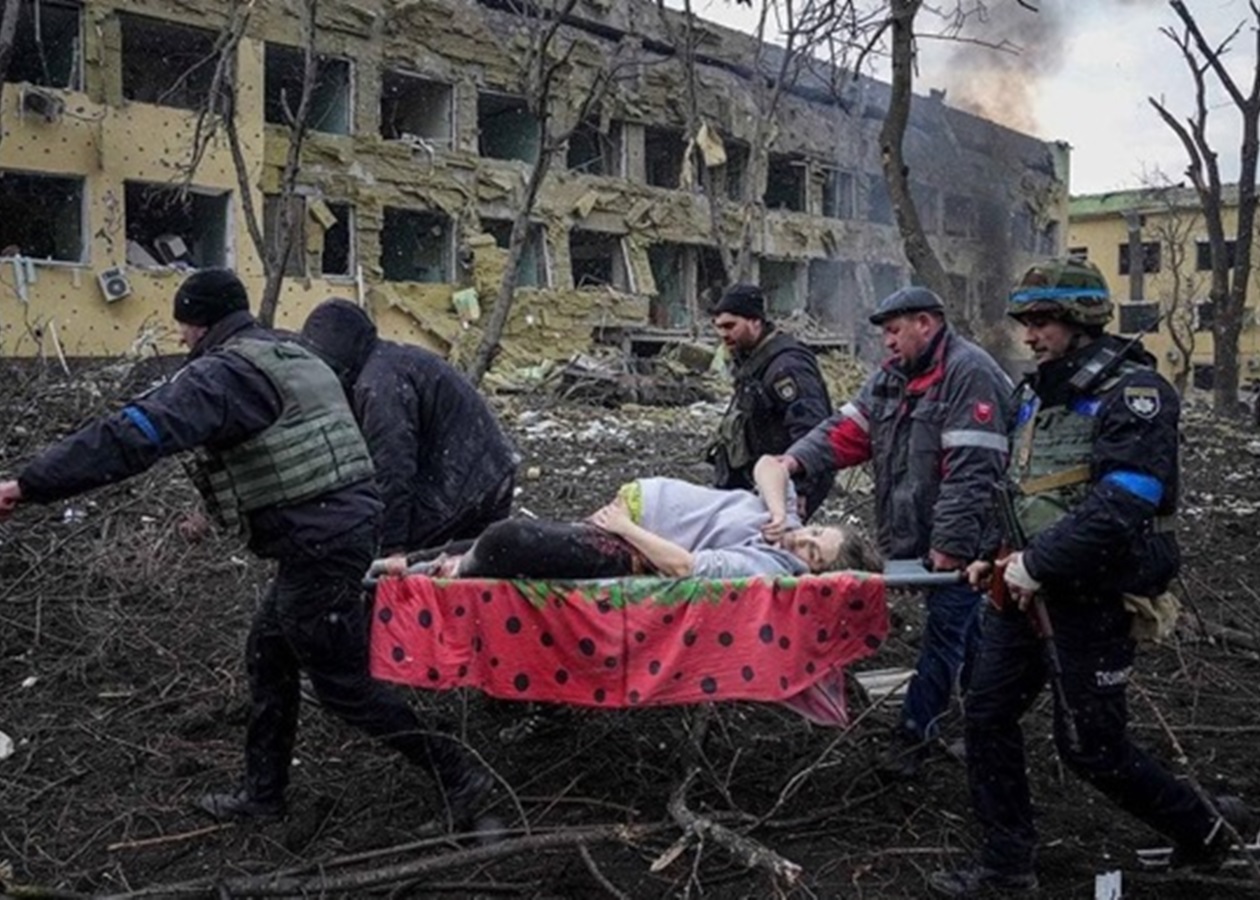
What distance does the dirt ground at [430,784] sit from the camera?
3.36m

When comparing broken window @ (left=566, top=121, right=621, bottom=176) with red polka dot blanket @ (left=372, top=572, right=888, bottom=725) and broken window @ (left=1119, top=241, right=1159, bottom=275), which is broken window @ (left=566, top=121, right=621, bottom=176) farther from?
broken window @ (left=1119, top=241, right=1159, bottom=275)

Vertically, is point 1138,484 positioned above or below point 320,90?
below

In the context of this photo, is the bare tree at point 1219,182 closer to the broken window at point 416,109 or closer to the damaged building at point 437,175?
the damaged building at point 437,175

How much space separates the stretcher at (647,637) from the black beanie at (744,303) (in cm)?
138

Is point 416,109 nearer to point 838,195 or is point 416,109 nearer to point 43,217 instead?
point 43,217

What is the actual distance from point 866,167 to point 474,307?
13.7 metres

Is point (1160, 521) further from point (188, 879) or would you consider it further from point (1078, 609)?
point (188, 879)

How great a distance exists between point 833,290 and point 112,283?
61.1ft

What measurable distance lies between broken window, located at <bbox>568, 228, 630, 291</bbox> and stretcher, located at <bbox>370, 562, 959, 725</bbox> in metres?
20.9

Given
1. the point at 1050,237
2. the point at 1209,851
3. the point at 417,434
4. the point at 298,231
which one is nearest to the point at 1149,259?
the point at 1050,237

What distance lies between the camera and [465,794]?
12.0 ft

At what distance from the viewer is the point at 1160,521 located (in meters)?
3.08

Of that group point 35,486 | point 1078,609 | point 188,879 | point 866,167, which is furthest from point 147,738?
point 866,167

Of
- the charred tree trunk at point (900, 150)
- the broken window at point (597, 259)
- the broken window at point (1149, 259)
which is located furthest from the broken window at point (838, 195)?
the charred tree trunk at point (900, 150)
